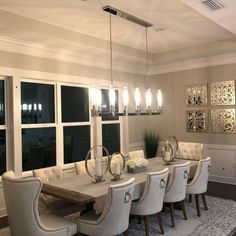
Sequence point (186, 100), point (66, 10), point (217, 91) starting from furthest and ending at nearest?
point (186, 100) → point (217, 91) → point (66, 10)

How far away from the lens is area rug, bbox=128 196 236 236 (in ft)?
11.2

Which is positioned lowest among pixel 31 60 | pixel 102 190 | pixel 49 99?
pixel 102 190

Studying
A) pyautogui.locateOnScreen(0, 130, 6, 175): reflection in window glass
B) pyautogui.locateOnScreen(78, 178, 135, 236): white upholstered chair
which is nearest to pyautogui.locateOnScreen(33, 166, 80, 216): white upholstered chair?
pyautogui.locateOnScreen(78, 178, 135, 236): white upholstered chair

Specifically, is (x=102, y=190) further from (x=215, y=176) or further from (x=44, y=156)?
(x=215, y=176)

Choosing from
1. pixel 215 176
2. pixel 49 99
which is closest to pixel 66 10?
pixel 49 99

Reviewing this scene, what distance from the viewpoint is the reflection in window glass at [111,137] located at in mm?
6000

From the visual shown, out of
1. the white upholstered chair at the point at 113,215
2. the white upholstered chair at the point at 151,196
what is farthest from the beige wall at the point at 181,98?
the white upholstered chair at the point at 113,215

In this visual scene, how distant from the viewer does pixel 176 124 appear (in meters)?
6.54

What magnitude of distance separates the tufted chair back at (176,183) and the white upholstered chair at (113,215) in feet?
3.10

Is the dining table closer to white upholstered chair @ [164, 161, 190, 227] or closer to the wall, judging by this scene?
white upholstered chair @ [164, 161, 190, 227]

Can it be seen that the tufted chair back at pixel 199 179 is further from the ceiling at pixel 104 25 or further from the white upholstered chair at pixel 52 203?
the ceiling at pixel 104 25

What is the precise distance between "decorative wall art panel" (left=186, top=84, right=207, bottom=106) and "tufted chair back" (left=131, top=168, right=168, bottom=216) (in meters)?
3.31

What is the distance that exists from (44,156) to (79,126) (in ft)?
3.21

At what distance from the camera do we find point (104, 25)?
14.1ft
